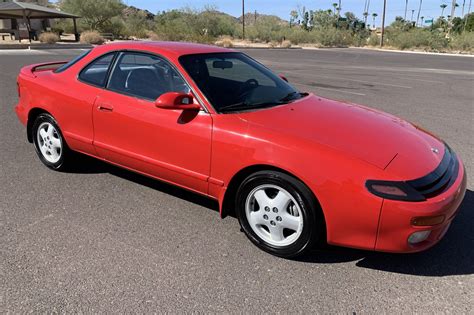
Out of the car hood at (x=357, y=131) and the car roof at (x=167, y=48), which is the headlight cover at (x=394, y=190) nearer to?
the car hood at (x=357, y=131)

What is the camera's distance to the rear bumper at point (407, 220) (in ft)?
8.25

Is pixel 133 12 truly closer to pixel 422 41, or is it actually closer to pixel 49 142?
pixel 422 41

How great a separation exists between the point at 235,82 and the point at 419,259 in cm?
219

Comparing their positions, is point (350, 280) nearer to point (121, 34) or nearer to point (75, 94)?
point (75, 94)

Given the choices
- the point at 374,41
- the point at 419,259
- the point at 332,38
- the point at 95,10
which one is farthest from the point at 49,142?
the point at 374,41

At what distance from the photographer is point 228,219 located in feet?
11.8

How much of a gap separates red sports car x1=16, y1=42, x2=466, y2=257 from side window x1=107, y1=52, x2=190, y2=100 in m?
0.01

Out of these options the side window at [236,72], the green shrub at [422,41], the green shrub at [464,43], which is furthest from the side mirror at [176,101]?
the green shrub at [422,41]

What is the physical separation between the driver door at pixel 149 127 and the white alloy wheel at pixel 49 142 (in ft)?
2.55

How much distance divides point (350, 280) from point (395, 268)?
41 centimetres

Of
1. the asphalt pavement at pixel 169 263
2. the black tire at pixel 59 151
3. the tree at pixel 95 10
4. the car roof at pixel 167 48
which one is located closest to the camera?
the asphalt pavement at pixel 169 263

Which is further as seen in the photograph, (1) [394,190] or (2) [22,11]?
(2) [22,11]

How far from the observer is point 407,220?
2.52 m

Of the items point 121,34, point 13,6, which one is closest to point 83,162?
point 13,6
